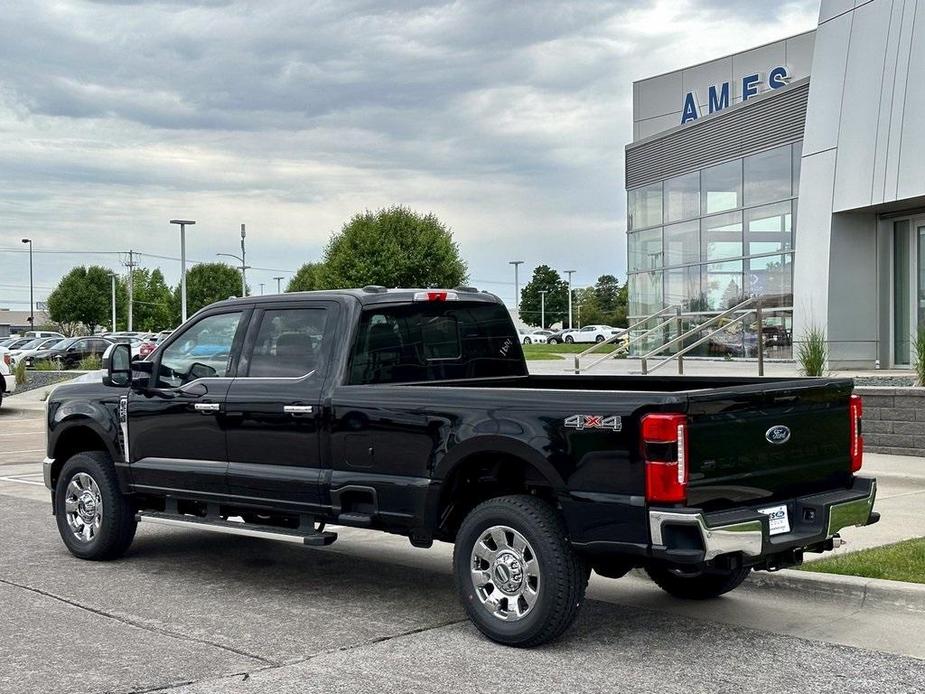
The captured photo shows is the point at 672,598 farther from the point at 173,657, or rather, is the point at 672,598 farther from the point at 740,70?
the point at 740,70

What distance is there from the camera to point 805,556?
809cm

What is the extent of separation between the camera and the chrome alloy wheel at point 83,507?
8.73 meters

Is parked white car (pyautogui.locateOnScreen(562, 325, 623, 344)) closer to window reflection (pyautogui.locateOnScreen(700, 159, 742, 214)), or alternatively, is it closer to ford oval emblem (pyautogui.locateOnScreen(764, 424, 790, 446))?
window reflection (pyautogui.locateOnScreen(700, 159, 742, 214))

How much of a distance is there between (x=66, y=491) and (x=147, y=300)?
123 m

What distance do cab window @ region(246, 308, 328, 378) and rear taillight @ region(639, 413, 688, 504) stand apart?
256 cm

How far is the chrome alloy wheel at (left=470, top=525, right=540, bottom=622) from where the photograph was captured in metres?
6.16

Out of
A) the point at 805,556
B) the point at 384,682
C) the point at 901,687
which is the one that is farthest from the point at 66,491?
the point at 901,687

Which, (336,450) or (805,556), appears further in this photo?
(805,556)

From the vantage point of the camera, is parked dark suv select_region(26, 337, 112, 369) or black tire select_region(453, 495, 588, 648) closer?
A: black tire select_region(453, 495, 588, 648)

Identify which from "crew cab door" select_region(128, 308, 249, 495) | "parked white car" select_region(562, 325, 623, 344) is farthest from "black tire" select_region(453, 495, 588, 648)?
"parked white car" select_region(562, 325, 623, 344)

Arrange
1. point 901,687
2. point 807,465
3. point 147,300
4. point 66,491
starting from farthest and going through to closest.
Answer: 1. point 147,300
2. point 66,491
3. point 807,465
4. point 901,687

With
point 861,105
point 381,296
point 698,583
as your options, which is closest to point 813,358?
point 861,105

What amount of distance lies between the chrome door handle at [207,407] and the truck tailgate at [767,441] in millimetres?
3568

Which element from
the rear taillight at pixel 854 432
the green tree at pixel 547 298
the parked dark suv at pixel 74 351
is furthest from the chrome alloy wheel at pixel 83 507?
the green tree at pixel 547 298
